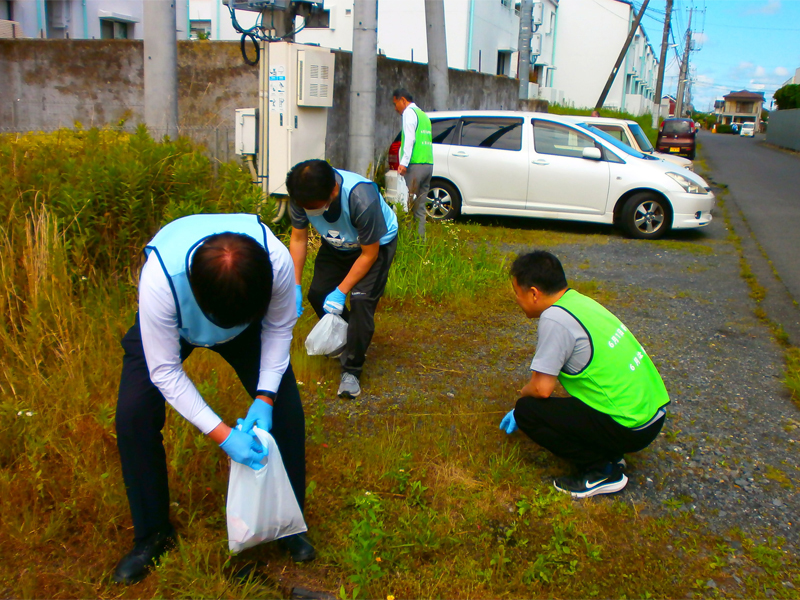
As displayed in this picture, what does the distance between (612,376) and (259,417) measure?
1.57 meters

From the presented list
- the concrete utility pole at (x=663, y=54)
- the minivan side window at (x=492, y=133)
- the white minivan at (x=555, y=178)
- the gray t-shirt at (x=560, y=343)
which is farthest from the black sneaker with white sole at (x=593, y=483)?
the concrete utility pole at (x=663, y=54)

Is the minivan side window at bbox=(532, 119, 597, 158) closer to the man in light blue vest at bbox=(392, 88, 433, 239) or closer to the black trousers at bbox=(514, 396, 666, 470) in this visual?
the man in light blue vest at bbox=(392, 88, 433, 239)

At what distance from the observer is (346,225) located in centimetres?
399

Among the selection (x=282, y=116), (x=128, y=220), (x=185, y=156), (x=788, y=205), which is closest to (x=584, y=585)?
(x=128, y=220)

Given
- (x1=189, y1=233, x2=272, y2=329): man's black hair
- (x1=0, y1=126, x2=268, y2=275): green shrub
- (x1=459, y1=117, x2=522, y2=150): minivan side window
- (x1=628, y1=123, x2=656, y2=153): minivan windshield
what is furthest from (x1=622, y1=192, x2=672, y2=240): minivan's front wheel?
(x1=189, y1=233, x2=272, y2=329): man's black hair

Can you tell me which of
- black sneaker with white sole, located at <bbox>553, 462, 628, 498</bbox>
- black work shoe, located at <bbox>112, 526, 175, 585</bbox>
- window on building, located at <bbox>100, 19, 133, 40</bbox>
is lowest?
black work shoe, located at <bbox>112, 526, 175, 585</bbox>

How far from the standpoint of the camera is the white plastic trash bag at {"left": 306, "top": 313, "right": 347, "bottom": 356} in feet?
13.3

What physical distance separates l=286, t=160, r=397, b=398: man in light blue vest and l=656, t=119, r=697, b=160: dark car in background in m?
26.0

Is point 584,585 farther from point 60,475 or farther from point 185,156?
point 185,156

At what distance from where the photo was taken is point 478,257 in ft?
23.2

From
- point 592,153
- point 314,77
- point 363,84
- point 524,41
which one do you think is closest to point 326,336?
point 314,77

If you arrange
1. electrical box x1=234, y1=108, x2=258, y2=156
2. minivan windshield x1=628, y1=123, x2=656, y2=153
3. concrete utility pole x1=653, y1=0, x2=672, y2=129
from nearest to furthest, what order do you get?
electrical box x1=234, y1=108, x2=258, y2=156 → minivan windshield x1=628, y1=123, x2=656, y2=153 → concrete utility pole x1=653, y1=0, x2=672, y2=129

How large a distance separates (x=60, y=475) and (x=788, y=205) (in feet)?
47.4

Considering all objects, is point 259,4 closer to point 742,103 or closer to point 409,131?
point 409,131
